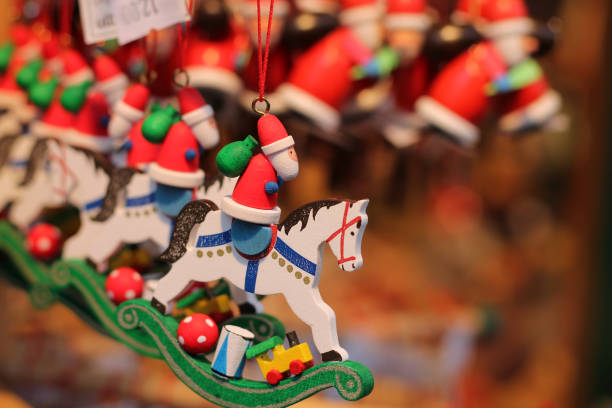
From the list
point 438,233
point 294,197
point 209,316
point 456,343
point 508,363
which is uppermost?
point 209,316

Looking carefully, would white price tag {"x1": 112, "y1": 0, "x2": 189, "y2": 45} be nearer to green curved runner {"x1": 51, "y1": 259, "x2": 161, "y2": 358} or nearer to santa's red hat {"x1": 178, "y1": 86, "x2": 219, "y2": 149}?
santa's red hat {"x1": 178, "y1": 86, "x2": 219, "y2": 149}

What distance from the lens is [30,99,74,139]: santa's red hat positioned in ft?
2.40

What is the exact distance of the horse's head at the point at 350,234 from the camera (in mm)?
463

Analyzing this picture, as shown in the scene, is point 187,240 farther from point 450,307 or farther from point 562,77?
point 562,77

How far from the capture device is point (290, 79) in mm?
803

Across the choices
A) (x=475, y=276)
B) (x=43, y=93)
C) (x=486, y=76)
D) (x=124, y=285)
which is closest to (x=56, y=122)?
(x=43, y=93)

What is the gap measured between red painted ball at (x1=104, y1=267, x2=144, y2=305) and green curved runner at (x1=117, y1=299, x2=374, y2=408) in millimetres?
19

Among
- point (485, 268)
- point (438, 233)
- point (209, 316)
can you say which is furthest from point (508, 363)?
point (209, 316)

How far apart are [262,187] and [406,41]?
0.41m

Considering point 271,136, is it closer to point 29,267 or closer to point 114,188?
point 114,188

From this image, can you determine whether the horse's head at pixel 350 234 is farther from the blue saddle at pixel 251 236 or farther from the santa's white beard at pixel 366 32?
the santa's white beard at pixel 366 32

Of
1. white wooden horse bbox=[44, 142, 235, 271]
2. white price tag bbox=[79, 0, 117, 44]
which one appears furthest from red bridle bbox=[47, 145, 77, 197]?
white price tag bbox=[79, 0, 117, 44]

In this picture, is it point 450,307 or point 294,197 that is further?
point 450,307

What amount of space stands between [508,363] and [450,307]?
0.25 metres
